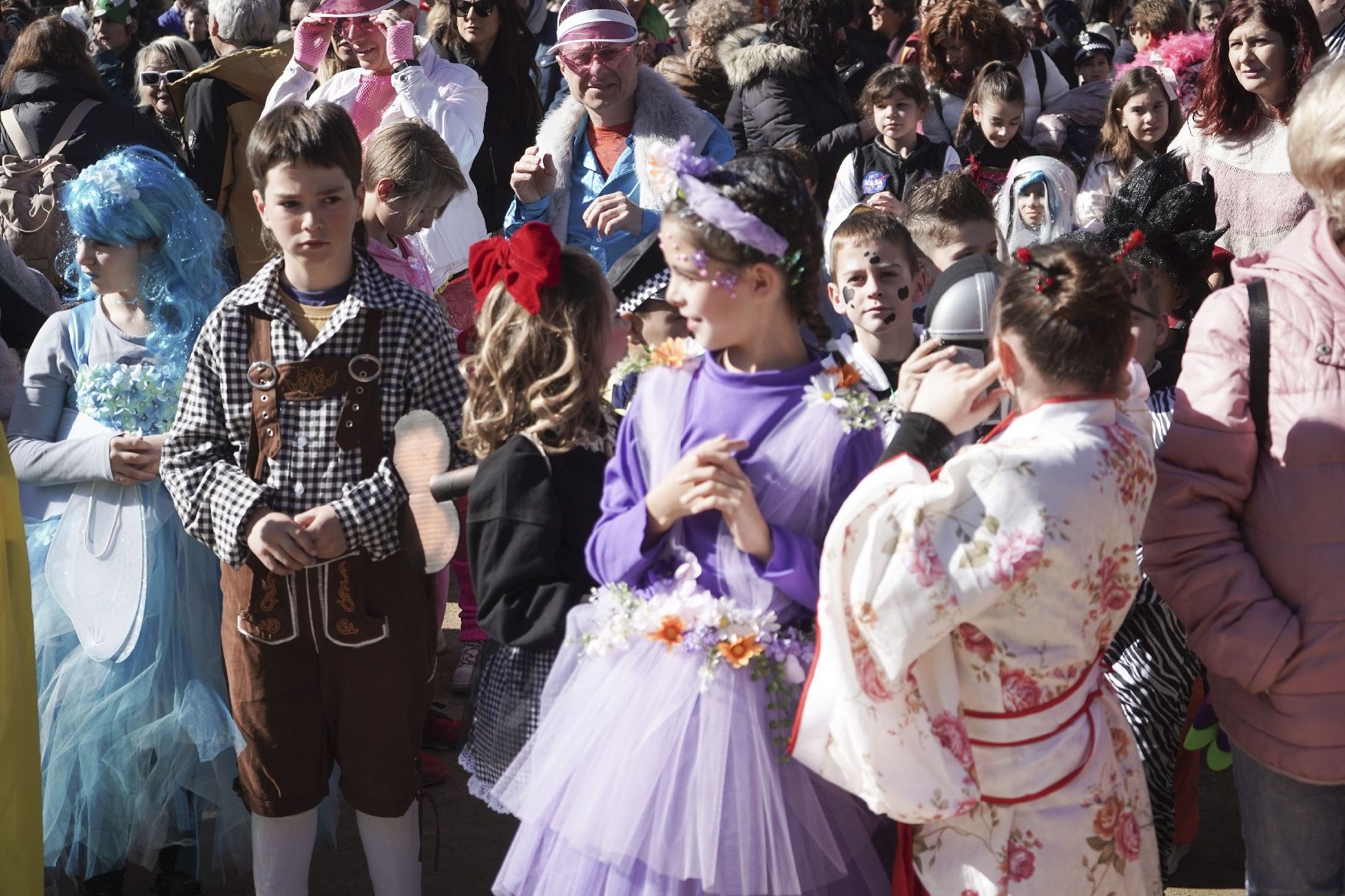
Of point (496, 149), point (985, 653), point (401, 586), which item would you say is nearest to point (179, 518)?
point (401, 586)

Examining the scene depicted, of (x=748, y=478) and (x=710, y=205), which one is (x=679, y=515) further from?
(x=710, y=205)

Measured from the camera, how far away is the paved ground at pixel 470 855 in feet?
11.8

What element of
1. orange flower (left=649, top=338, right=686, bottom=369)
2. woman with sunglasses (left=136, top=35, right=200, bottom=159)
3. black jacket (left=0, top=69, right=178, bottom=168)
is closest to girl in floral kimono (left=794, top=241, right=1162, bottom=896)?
orange flower (left=649, top=338, right=686, bottom=369)

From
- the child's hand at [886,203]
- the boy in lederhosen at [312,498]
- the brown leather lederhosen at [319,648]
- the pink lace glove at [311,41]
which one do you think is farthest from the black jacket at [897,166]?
the brown leather lederhosen at [319,648]

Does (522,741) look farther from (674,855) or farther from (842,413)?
(842,413)

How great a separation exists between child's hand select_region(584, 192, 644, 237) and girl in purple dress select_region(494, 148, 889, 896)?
1.72m

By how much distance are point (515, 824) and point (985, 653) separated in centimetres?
210

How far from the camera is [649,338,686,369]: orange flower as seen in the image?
262cm

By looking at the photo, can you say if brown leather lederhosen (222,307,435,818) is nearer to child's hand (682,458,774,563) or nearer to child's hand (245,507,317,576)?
child's hand (245,507,317,576)

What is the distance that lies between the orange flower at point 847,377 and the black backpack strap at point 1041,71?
5605mm

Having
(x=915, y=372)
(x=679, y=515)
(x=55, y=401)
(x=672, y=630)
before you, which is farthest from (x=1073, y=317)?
(x=55, y=401)

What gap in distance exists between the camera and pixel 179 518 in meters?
3.57

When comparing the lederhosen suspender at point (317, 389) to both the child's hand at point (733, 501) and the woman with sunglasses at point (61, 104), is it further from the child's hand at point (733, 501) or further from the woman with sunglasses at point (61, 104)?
the woman with sunglasses at point (61, 104)

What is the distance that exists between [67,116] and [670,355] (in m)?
4.73
